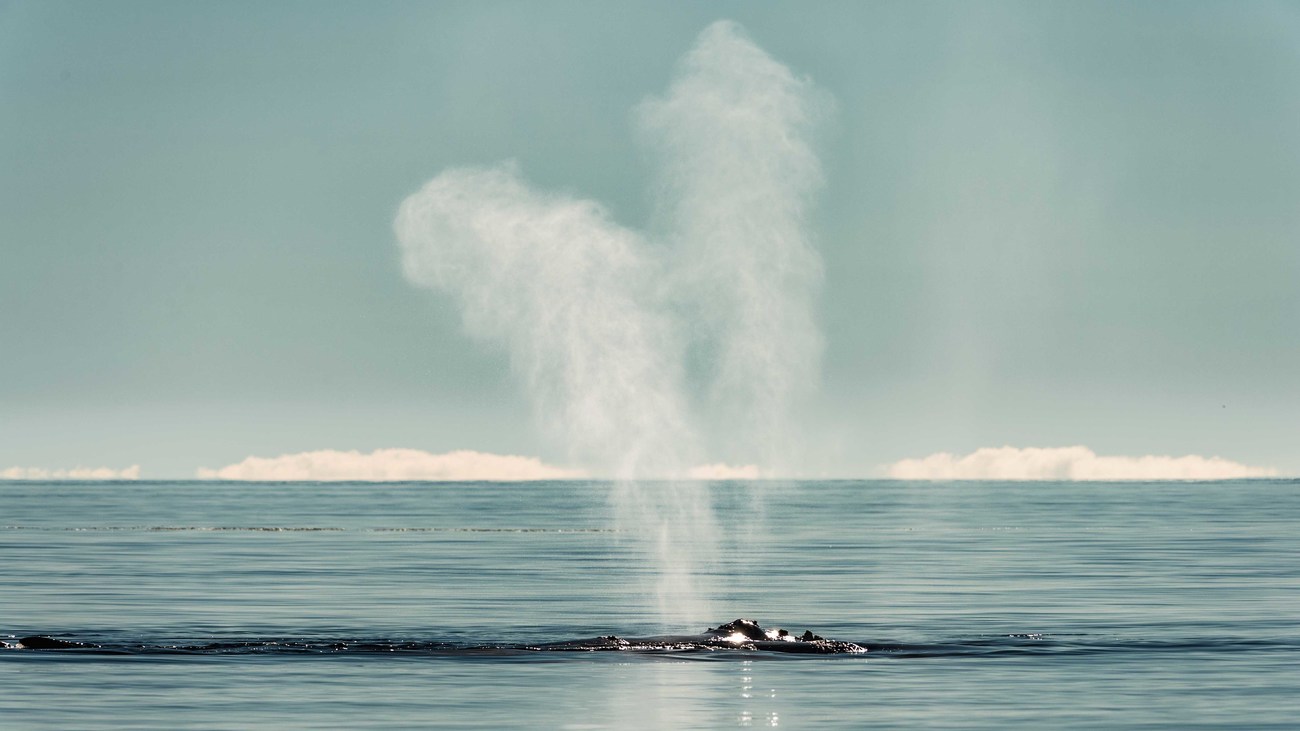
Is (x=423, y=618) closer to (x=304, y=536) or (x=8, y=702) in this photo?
(x=8, y=702)

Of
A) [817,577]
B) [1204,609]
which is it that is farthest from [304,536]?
[1204,609]

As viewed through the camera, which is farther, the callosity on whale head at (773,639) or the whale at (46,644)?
the callosity on whale head at (773,639)

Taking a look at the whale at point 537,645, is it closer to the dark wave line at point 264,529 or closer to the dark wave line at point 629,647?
the dark wave line at point 629,647

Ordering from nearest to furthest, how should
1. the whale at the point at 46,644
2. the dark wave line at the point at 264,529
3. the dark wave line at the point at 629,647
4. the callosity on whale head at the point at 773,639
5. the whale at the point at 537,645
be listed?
the dark wave line at the point at 629,647, the whale at the point at 46,644, the whale at the point at 537,645, the callosity on whale head at the point at 773,639, the dark wave line at the point at 264,529

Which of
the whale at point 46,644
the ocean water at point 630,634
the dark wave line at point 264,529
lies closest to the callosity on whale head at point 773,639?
the ocean water at point 630,634

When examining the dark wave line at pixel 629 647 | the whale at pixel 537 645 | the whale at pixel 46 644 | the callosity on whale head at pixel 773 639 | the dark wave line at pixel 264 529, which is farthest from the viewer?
the dark wave line at pixel 264 529

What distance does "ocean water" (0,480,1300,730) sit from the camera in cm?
2997

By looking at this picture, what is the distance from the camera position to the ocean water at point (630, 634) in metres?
30.0

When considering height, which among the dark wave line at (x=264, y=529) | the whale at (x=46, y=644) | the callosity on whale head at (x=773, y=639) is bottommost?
the whale at (x=46, y=644)

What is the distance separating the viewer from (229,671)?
34906 mm

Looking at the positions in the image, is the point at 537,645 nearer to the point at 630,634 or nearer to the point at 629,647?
the point at 629,647

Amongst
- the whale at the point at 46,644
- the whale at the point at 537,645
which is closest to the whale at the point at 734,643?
the whale at the point at 537,645

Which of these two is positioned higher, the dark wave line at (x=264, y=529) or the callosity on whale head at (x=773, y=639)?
the dark wave line at (x=264, y=529)

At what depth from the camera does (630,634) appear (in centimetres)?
4375
